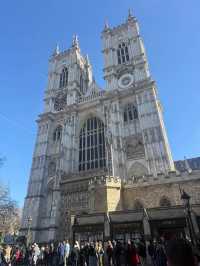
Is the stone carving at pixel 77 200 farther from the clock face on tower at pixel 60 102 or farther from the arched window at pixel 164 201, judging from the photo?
the clock face on tower at pixel 60 102

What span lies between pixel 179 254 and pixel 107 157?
25.2 meters

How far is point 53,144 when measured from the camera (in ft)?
111

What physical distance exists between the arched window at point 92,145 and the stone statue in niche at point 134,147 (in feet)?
11.6

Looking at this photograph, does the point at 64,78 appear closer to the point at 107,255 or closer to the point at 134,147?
the point at 134,147

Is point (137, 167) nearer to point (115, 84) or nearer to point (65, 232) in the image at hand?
point (65, 232)

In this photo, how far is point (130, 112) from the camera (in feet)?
102

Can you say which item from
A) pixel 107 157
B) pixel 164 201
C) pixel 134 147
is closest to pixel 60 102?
pixel 107 157

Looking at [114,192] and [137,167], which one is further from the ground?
[137,167]

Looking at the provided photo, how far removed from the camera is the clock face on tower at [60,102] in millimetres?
37562

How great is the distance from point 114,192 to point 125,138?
1142 cm

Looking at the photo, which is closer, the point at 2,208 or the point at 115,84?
the point at 2,208

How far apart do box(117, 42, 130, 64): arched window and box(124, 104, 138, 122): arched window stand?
8878 millimetres

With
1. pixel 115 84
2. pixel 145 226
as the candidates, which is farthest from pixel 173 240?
pixel 115 84

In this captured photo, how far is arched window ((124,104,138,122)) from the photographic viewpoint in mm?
30295
